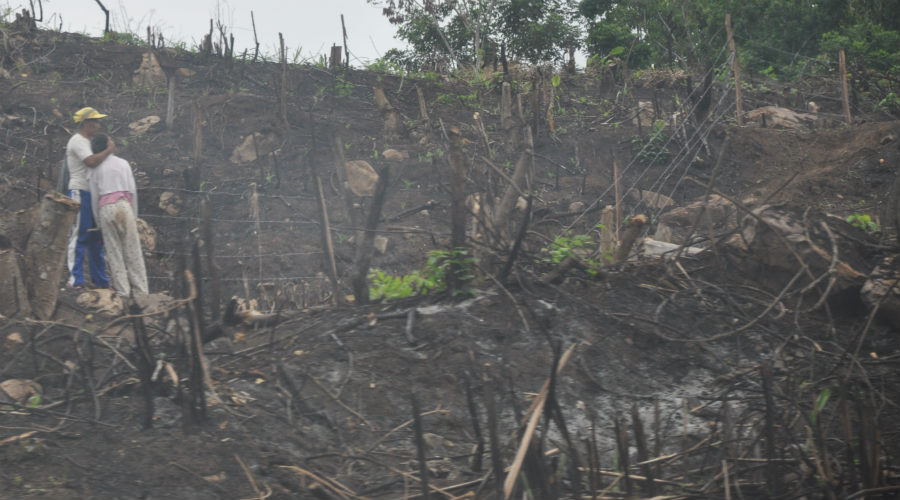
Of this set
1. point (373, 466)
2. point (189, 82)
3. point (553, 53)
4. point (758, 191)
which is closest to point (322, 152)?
point (189, 82)

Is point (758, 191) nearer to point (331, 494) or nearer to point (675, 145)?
point (675, 145)

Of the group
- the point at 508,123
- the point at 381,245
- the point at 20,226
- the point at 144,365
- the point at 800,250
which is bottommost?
the point at 144,365

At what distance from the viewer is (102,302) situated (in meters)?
6.82

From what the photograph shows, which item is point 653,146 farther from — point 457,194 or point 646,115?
point 457,194

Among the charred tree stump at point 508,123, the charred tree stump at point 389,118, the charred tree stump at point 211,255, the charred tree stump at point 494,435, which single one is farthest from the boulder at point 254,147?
the charred tree stump at point 494,435

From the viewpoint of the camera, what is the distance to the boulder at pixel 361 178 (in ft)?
34.4

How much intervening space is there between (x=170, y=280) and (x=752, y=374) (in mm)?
5796

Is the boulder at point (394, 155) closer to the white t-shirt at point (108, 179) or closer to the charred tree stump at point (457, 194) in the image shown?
the white t-shirt at point (108, 179)

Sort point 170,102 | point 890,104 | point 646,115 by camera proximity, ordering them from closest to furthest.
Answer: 1. point 170,102
2. point 890,104
3. point 646,115

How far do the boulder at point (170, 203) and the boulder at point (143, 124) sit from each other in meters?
1.77

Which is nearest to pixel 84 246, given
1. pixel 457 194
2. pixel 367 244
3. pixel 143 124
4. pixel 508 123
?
pixel 367 244

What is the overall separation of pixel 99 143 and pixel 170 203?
3.13 meters

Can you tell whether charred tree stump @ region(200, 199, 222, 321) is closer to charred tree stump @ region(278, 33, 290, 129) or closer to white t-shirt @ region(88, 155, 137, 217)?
white t-shirt @ region(88, 155, 137, 217)

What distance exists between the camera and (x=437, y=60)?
14.7 metres
